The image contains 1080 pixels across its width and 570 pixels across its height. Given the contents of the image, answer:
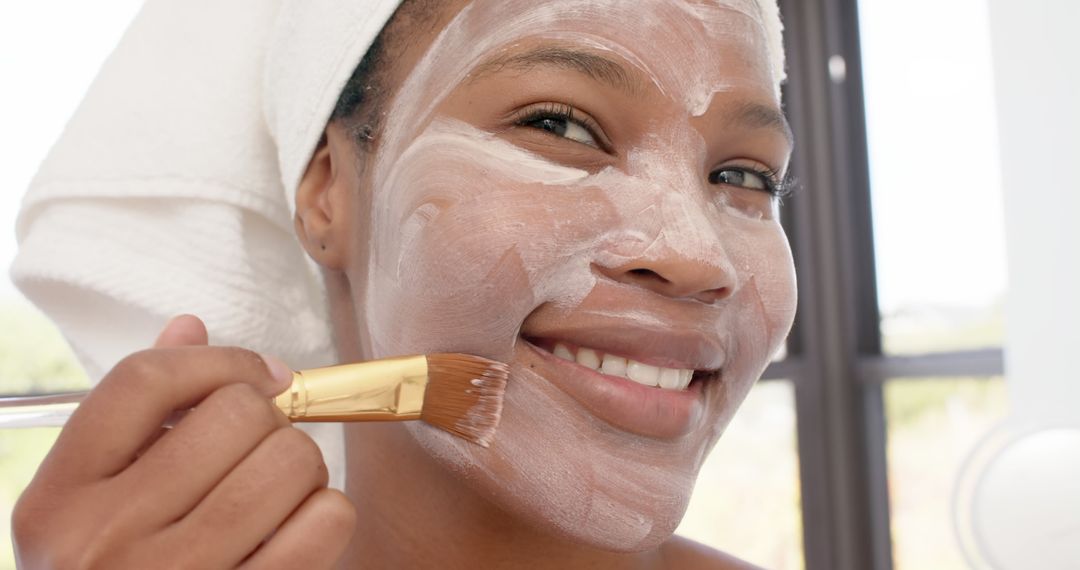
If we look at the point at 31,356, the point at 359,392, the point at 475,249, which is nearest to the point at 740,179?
the point at 475,249

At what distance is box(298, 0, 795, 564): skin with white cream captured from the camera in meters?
0.65

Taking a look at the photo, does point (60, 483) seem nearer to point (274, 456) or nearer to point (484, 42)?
point (274, 456)

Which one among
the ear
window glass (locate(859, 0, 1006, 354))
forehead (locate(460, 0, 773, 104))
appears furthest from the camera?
window glass (locate(859, 0, 1006, 354))

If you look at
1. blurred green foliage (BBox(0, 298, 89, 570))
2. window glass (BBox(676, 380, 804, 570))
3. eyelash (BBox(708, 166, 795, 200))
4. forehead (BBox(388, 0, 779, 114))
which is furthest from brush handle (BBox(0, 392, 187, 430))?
window glass (BBox(676, 380, 804, 570))

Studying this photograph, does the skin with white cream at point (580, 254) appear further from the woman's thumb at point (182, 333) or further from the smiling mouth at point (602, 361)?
the woman's thumb at point (182, 333)

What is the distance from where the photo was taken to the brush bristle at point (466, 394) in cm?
64

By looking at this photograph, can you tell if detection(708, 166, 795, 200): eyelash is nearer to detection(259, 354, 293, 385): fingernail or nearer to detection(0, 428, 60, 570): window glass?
detection(259, 354, 293, 385): fingernail

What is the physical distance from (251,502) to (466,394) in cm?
19

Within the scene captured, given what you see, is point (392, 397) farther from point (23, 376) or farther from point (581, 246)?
point (23, 376)

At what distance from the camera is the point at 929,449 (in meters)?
2.22

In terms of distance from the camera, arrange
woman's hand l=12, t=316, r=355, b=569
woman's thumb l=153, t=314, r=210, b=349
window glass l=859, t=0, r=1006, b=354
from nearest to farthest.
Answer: woman's hand l=12, t=316, r=355, b=569
woman's thumb l=153, t=314, r=210, b=349
window glass l=859, t=0, r=1006, b=354

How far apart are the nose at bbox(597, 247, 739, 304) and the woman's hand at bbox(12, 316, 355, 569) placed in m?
0.25

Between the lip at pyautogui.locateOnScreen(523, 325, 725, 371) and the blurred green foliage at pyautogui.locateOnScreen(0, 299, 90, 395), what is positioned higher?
the blurred green foliage at pyautogui.locateOnScreen(0, 299, 90, 395)

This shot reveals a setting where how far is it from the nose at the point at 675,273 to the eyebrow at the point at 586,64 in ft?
0.43
